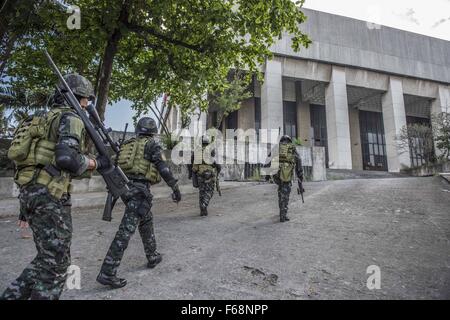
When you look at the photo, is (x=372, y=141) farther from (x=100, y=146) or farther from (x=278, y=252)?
(x=100, y=146)

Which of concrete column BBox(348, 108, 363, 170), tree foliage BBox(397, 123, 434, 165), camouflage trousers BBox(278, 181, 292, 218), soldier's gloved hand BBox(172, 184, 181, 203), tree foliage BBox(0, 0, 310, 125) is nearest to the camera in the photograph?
soldier's gloved hand BBox(172, 184, 181, 203)

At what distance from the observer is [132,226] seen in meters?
3.32

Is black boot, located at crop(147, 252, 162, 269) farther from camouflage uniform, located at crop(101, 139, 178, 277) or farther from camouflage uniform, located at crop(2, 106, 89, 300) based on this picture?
camouflage uniform, located at crop(2, 106, 89, 300)

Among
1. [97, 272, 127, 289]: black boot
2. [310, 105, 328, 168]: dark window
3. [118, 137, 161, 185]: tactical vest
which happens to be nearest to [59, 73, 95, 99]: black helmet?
[118, 137, 161, 185]: tactical vest

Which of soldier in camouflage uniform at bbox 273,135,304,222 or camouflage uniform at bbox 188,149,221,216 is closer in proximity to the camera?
soldier in camouflage uniform at bbox 273,135,304,222

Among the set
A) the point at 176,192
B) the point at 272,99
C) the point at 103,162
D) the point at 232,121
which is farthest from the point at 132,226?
the point at 232,121

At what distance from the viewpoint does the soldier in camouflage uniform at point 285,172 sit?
20.3 ft

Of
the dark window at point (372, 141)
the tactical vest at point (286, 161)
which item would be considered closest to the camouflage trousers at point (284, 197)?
the tactical vest at point (286, 161)

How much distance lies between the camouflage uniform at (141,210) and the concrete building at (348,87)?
15.4 meters

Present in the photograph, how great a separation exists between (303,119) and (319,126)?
2.02 m

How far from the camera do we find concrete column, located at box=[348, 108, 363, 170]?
91.2 ft

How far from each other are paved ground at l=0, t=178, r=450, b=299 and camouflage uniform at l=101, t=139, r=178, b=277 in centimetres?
38

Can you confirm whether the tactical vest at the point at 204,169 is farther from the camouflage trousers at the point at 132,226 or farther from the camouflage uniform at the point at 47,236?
the camouflage uniform at the point at 47,236

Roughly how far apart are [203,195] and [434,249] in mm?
4402
